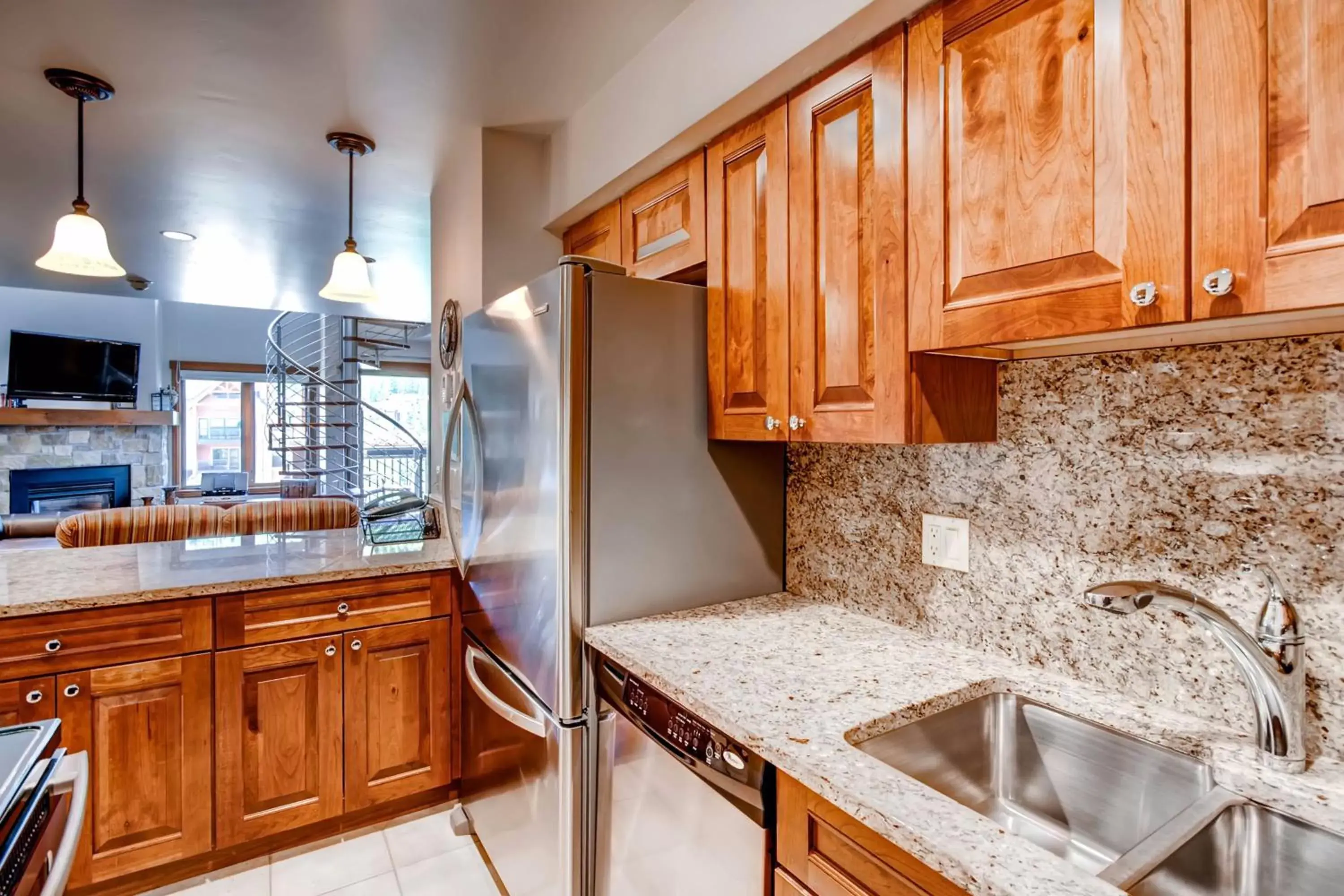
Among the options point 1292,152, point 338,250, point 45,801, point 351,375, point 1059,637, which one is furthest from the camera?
point 351,375

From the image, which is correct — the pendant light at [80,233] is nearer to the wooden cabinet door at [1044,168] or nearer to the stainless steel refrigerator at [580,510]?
the stainless steel refrigerator at [580,510]

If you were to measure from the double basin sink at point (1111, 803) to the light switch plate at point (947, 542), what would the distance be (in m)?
0.28

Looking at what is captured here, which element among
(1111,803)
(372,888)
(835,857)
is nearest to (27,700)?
(372,888)

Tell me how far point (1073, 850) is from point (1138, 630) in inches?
14.9

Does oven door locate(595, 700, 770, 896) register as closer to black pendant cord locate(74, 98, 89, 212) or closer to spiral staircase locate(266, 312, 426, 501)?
black pendant cord locate(74, 98, 89, 212)

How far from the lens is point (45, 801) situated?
0.87 m

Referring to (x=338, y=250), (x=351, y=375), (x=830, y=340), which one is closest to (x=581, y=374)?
(x=830, y=340)

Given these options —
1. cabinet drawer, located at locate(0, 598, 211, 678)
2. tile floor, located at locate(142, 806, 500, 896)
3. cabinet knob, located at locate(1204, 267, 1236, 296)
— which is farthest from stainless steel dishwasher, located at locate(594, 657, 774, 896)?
cabinet drawer, located at locate(0, 598, 211, 678)

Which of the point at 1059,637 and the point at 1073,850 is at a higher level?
the point at 1059,637

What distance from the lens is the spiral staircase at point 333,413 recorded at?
7.39 metres

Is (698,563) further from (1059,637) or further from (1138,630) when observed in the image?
(1138,630)

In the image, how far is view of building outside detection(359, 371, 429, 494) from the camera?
25.6 ft

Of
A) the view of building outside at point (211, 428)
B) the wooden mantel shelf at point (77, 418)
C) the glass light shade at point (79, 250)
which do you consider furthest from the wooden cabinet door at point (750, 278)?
the view of building outside at point (211, 428)

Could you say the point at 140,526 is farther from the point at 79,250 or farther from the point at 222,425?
the point at 222,425
